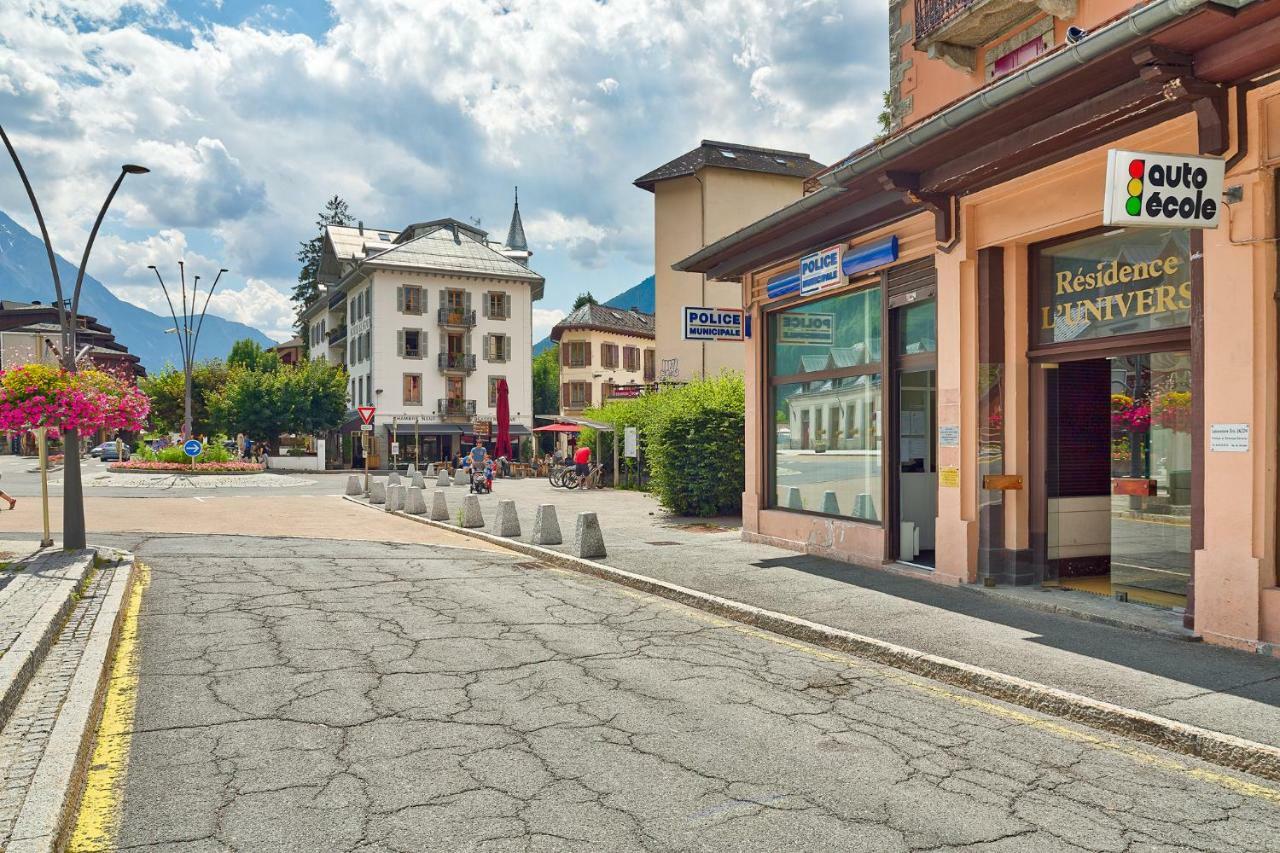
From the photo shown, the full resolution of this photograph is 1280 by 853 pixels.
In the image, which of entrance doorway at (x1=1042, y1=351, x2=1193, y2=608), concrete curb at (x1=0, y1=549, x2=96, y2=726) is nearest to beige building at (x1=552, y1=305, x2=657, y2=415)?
entrance doorway at (x1=1042, y1=351, x2=1193, y2=608)

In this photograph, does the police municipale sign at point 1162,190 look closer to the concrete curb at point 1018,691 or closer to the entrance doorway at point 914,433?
the concrete curb at point 1018,691

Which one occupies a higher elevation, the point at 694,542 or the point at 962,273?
the point at 962,273

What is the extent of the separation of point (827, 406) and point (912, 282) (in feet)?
7.88

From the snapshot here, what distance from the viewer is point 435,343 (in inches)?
2188

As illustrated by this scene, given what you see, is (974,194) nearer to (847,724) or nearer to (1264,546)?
(1264,546)

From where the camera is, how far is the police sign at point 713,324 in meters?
13.7

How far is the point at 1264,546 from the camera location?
6.27m

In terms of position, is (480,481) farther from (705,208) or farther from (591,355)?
(591,355)

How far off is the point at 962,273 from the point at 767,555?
4.38m

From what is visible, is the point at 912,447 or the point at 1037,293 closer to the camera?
the point at 1037,293

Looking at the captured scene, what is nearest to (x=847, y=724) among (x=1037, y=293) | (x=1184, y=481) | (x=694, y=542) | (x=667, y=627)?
(x=667, y=627)

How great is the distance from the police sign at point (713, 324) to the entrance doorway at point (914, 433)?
3.28 meters

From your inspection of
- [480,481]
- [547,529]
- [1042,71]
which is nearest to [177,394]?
[480,481]

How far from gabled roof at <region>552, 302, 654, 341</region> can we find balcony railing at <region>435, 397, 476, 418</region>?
1091cm
